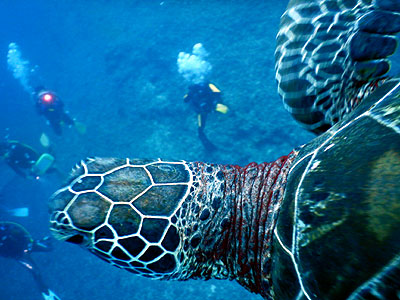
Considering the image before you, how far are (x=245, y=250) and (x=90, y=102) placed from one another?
44.0 feet

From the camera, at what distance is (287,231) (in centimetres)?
80

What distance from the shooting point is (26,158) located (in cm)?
809

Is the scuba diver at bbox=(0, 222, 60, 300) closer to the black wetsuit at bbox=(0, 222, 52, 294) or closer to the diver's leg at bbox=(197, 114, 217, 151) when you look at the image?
the black wetsuit at bbox=(0, 222, 52, 294)

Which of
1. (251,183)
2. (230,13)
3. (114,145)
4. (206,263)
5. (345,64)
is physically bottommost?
(206,263)

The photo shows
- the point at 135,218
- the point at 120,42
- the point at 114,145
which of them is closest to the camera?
the point at 135,218

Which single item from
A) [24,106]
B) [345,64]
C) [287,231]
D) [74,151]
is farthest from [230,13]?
[24,106]

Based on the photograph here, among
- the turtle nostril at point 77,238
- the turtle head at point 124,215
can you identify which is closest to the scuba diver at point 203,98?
the turtle head at point 124,215

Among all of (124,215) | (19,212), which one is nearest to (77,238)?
(124,215)

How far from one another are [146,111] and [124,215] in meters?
8.18

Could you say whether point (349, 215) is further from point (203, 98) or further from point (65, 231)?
point (203, 98)

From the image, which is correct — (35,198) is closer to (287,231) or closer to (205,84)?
(205,84)

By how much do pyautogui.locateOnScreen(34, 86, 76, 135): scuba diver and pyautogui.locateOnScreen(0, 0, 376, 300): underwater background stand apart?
1621 mm

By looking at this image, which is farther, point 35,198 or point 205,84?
point 35,198

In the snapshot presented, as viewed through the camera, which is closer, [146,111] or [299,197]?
[299,197]
